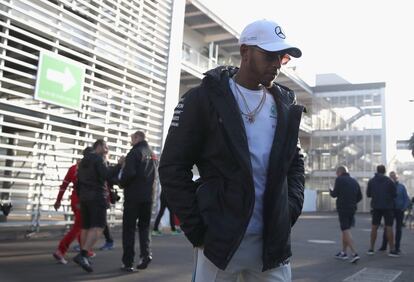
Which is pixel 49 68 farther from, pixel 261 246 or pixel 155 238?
pixel 261 246

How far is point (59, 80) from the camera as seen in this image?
11.1 meters

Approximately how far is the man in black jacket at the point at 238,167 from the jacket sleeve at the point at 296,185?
1 centimetres

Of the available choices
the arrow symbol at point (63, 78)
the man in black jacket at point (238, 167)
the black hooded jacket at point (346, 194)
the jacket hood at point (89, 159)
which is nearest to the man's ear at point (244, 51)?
the man in black jacket at point (238, 167)

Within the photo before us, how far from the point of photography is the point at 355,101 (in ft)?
153

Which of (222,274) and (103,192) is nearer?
(222,274)

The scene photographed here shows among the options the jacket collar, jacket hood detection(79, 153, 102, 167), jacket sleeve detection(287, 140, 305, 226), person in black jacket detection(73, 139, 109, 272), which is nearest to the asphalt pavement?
person in black jacket detection(73, 139, 109, 272)

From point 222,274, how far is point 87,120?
1044 centimetres

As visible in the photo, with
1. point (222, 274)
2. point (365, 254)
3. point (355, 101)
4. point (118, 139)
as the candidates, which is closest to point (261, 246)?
point (222, 274)

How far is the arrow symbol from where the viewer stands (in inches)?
430

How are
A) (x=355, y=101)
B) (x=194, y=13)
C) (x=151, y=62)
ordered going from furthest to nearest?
1. (x=355, y=101)
2. (x=194, y=13)
3. (x=151, y=62)

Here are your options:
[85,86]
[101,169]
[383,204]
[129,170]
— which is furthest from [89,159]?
[383,204]

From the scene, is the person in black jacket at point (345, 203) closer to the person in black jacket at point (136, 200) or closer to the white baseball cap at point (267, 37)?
the person in black jacket at point (136, 200)

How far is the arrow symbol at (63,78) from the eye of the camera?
1093cm

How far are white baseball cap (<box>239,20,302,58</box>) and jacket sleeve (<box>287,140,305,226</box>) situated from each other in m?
0.58
